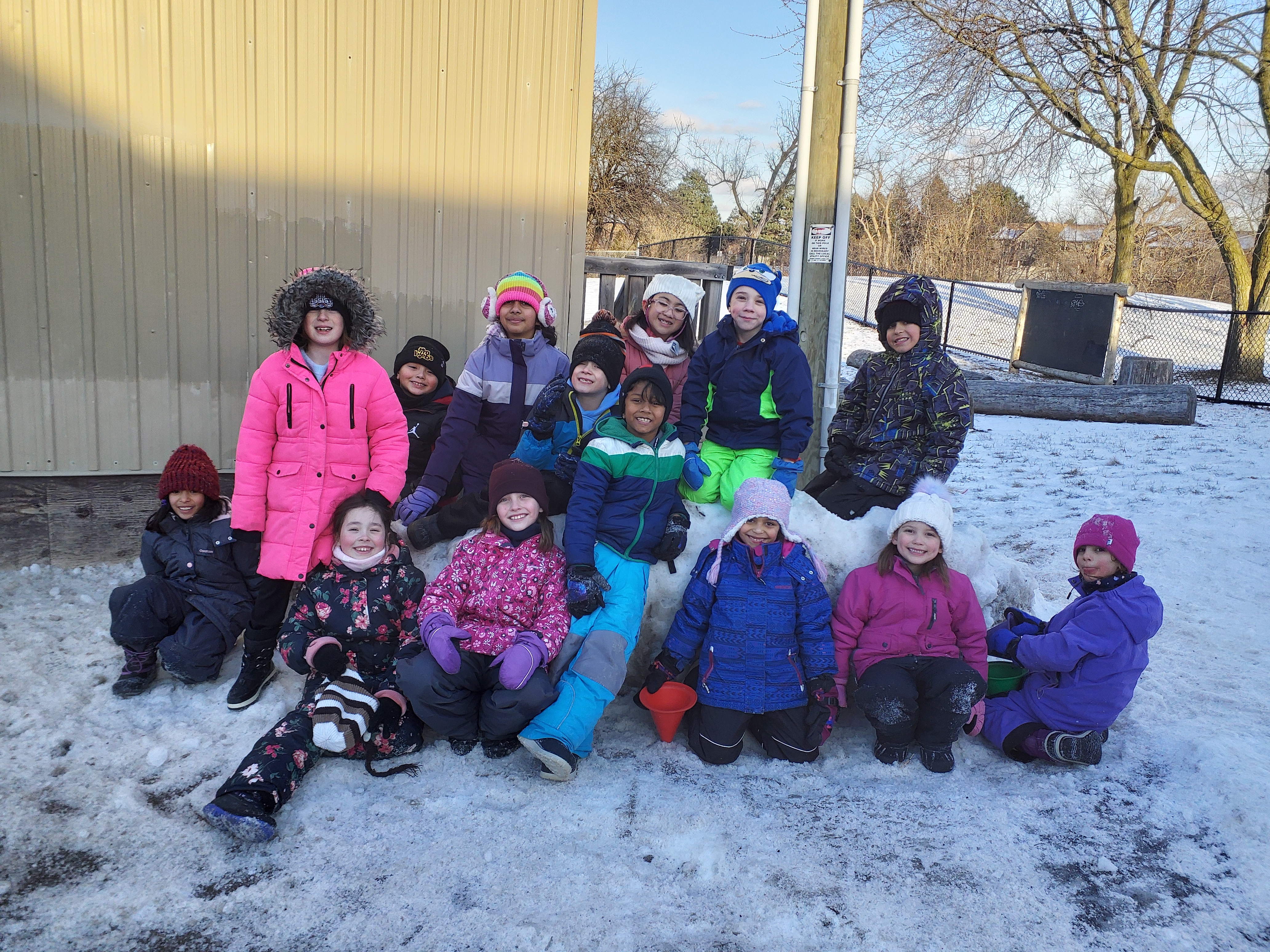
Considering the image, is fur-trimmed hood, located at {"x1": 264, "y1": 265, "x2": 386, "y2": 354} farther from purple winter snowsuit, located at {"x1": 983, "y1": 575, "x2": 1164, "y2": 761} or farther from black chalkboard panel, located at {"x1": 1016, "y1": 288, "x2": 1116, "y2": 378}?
black chalkboard panel, located at {"x1": 1016, "y1": 288, "x2": 1116, "y2": 378}

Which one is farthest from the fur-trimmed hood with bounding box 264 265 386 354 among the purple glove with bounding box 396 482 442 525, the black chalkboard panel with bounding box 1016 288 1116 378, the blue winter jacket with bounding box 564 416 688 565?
the black chalkboard panel with bounding box 1016 288 1116 378

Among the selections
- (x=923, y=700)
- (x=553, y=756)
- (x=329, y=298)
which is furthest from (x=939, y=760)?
(x=329, y=298)

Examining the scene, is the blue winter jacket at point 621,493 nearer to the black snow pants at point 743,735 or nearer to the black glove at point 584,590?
the black glove at point 584,590

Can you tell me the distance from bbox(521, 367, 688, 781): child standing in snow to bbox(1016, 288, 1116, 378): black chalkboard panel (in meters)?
11.3

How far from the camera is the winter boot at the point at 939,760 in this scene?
3.37 m

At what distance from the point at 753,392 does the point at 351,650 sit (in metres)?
2.10

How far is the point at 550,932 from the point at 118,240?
4058 millimetres

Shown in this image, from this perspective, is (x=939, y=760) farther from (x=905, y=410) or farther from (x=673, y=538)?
(x=905, y=410)

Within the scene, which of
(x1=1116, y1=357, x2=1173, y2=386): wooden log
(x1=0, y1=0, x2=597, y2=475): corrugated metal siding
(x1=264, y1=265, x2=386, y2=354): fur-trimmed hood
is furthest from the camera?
(x1=1116, y1=357, x2=1173, y2=386): wooden log

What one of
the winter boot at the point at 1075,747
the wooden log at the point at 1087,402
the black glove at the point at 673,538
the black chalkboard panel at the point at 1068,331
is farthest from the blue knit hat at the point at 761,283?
the black chalkboard panel at the point at 1068,331

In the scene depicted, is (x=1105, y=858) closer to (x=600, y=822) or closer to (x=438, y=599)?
(x=600, y=822)

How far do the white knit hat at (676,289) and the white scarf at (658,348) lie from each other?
202 mm

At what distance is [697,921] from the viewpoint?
2484 mm

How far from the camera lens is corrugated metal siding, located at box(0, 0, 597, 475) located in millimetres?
4395
